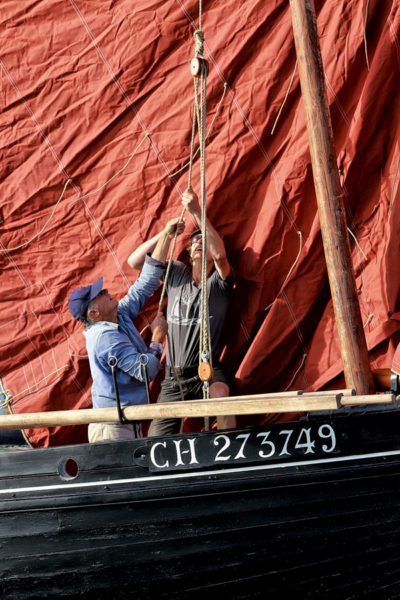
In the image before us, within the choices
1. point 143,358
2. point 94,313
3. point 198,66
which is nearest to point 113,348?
point 143,358

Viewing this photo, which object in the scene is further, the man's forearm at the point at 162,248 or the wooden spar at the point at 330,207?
the man's forearm at the point at 162,248

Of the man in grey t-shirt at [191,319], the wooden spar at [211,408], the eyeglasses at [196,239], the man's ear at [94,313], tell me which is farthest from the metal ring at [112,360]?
the eyeglasses at [196,239]

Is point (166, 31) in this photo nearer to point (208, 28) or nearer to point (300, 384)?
point (208, 28)

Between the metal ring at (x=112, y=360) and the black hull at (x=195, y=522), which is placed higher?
the metal ring at (x=112, y=360)

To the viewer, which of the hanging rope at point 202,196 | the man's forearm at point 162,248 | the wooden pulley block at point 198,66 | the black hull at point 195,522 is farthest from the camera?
the man's forearm at point 162,248

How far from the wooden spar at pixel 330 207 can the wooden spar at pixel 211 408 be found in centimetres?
33

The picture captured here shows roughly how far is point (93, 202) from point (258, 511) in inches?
89.1

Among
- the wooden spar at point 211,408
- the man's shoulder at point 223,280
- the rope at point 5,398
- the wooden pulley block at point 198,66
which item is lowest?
the wooden spar at point 211,408

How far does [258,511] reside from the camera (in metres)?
3.67

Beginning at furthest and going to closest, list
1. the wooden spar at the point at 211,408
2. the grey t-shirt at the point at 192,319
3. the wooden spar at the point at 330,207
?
the grey t-shirt at the point at 192,319 < the wooden spar at the point at 330,207 < the wooden spar at the point at 211,408

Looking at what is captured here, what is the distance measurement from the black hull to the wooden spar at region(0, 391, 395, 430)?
156 mm

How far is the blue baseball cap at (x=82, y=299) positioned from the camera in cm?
439

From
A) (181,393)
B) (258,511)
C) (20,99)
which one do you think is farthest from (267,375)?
(20,99)

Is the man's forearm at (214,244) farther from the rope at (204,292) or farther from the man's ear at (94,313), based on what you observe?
the man's ear at (94,313)
